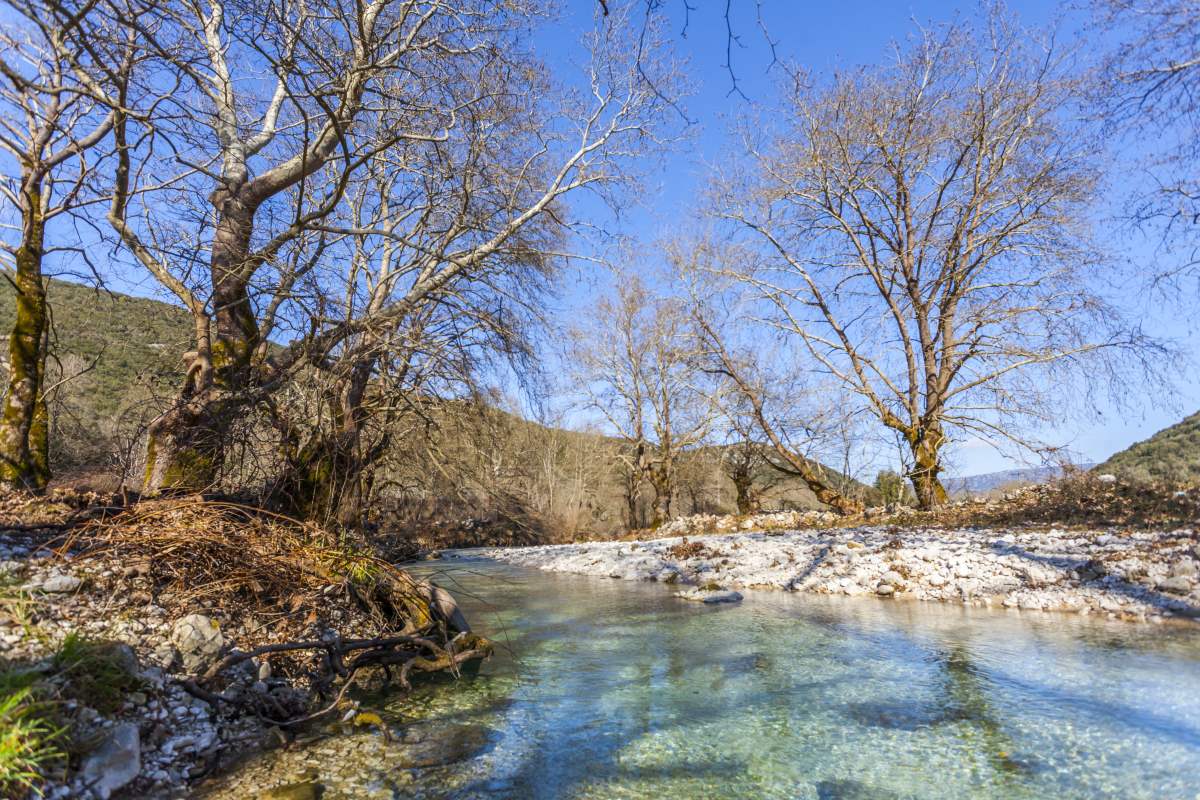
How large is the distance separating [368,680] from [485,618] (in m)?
3.08

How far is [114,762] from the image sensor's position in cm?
247

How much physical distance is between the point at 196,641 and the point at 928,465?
14208mm

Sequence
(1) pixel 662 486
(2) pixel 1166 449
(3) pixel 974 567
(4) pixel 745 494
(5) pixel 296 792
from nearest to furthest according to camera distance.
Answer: (5) pixel 296 792 < (3) pixel 974 567 < (1) pixel 662 486 < (4) pixel 745 494 < (2) pixel 1166 449

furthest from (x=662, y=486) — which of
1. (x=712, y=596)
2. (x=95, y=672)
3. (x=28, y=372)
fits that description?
(x=95, y=672)

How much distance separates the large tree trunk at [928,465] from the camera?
13.6 m

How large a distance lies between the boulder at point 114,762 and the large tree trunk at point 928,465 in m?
14.5

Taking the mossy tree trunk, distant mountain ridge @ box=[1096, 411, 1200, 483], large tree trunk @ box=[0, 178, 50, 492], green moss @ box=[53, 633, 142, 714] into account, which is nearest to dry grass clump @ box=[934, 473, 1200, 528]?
the mossy tree trunk

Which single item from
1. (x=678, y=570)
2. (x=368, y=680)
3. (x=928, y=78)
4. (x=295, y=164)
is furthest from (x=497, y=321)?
(x=928, y=78)

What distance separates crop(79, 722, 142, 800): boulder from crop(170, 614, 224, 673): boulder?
27.1 inches

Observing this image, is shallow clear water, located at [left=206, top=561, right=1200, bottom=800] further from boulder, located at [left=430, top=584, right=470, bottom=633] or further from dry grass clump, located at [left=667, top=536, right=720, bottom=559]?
dry grass clump, located at [left=667, top=536, right=720, bottom=559]

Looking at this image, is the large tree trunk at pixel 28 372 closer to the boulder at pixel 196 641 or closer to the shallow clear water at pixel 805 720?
the boulder at pixel 196 641

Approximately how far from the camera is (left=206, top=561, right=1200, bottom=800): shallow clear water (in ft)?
9.26

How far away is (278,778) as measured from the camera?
2848 millimetres

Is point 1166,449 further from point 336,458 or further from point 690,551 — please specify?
point 336,458
